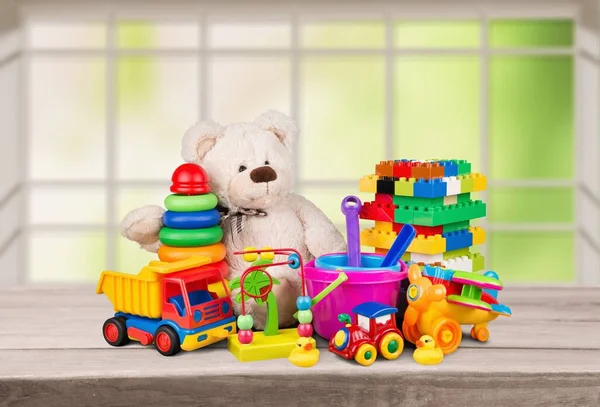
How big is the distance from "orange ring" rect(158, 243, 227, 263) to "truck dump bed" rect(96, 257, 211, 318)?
2 centimetres

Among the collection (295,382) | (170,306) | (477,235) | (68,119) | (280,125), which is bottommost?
(295,382)

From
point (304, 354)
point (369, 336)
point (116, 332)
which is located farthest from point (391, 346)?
point (116, 332)

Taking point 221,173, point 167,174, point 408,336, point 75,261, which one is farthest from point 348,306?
point 75,261

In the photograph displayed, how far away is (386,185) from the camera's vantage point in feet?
4.53

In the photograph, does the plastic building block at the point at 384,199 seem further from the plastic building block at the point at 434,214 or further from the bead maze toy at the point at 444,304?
the bead maze toy at the point at 444,304

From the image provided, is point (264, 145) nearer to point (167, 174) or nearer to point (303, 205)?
point (303, 205)

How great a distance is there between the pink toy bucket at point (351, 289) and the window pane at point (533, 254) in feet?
3.79

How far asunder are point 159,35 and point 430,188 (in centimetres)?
132

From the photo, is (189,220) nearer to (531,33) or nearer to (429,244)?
(429,244)

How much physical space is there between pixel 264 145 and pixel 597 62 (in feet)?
3.92

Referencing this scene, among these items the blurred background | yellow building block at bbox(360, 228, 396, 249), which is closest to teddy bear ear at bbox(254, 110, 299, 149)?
yellow building block at bbox(360, 228, 396, 249)

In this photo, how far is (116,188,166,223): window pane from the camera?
7.41 ft

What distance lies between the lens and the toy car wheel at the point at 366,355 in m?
1.14

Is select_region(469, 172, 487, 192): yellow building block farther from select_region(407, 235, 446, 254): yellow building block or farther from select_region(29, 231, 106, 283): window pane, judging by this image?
select_region(29, 231, 106, 283): window pane
